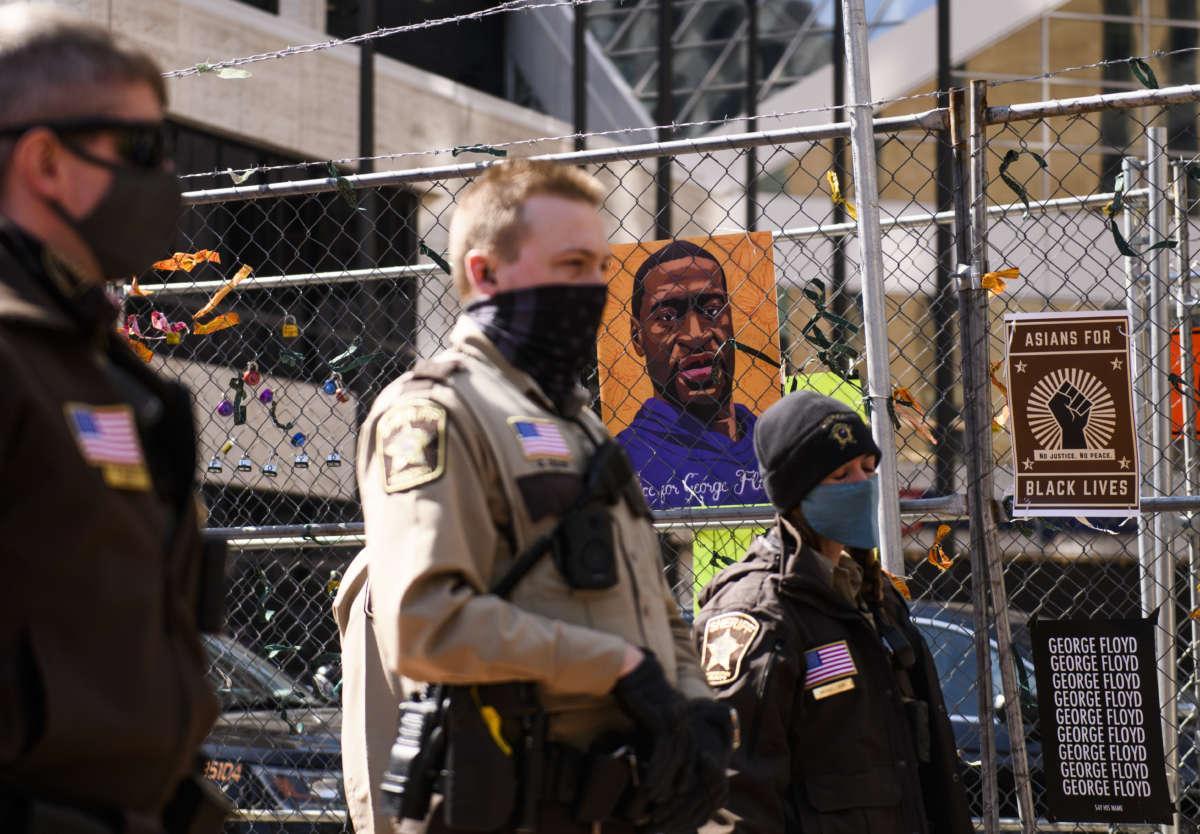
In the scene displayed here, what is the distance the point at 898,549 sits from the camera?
3709 millimetres

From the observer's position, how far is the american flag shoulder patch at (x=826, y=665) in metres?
3.18

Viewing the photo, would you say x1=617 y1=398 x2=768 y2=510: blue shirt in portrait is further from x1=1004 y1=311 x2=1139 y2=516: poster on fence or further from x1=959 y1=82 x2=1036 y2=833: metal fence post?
x1=1004 y1=311 x2=1139 y2=516: poster on fence

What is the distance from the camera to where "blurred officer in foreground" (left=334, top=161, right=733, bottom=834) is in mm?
2197

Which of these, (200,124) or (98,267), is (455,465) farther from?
(200,124)

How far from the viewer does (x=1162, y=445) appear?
4434 mm

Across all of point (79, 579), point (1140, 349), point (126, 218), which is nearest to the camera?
point (79, 579)

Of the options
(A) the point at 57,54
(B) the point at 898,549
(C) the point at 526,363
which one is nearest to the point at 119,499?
(A) the point at 57,54

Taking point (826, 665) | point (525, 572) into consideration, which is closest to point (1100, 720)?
point (826, 665)

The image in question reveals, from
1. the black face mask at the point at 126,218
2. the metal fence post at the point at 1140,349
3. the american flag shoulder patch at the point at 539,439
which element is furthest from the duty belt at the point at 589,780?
the metal fence post at the point at 1140,349

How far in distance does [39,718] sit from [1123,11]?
52.6ft

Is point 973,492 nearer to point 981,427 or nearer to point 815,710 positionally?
point 981,427

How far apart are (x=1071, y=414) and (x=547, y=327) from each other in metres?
1.73

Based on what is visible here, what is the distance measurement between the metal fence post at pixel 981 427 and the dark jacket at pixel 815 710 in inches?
10.9

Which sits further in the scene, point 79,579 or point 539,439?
point 539,439
